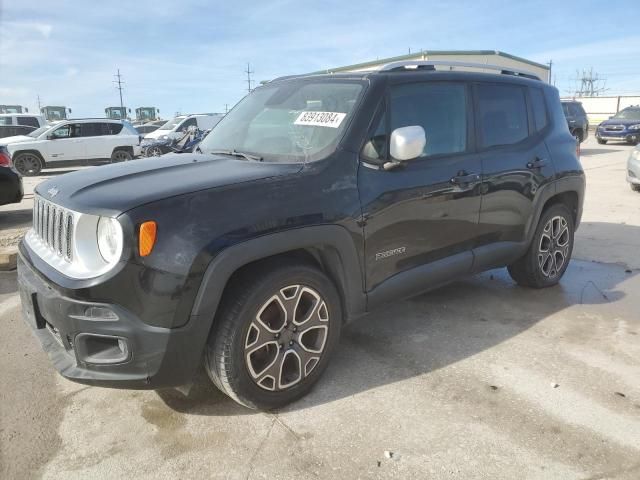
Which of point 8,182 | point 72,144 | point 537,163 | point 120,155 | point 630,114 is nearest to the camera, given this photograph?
point 537,163

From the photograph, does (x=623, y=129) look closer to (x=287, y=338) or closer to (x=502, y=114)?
(x=502, y=114)

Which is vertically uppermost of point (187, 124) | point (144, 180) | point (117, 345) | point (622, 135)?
point (187, 124)

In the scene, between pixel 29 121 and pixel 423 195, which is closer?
pixel 423 195

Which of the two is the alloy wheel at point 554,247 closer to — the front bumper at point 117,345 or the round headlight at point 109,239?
the front bumper at point 117,345

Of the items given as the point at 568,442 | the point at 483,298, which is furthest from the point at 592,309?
the point at 568,442

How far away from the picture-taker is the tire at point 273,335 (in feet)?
8.21

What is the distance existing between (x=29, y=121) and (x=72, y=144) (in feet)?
17.3

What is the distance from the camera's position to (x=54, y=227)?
265 cm

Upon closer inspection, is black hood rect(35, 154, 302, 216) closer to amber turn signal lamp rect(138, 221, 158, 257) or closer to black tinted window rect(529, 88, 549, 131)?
amber turn signal lamp rect(138, 221, 158, 257)

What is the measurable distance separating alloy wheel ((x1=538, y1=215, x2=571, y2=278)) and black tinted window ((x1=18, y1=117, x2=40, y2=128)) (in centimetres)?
1990

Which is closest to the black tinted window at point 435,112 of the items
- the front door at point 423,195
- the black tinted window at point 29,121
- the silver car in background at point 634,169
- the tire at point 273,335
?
the front door at point 423,195

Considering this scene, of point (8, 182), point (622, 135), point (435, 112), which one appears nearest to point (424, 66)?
point (435, 112)

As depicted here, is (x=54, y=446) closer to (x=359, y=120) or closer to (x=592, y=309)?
(x=359, y=120)

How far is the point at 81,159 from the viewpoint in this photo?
52.0 ft
